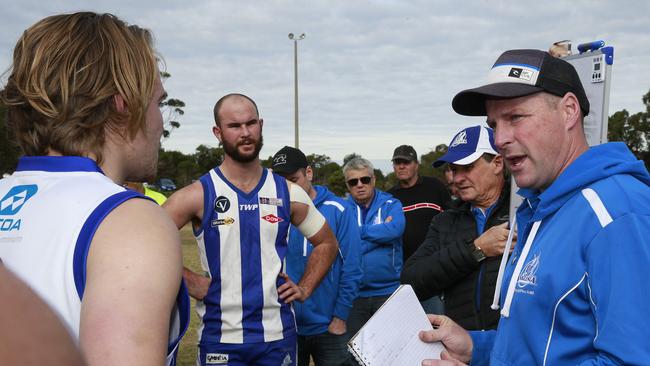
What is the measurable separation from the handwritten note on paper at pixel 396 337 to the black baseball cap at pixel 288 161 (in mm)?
3223

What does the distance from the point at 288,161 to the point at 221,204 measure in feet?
5.65

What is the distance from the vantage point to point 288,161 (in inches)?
208

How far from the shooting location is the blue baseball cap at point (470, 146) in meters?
3.14

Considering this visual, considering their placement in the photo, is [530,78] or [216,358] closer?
[530,78]

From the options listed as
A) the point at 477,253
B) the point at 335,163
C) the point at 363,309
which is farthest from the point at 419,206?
the point at 335,163

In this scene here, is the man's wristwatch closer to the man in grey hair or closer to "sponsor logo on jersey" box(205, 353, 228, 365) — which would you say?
"sponsor logo on jersey" box(205, 353, 228, 365)

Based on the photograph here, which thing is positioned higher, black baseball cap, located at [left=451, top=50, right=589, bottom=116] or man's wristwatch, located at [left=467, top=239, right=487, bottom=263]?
black baseball cap, located at [left=451, top=50, right=589, bottom=116]

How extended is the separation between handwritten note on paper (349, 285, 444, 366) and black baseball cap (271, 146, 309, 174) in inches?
127

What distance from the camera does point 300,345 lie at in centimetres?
493

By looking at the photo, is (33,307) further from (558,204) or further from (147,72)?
(558,204)

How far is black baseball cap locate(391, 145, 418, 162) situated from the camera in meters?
6.97

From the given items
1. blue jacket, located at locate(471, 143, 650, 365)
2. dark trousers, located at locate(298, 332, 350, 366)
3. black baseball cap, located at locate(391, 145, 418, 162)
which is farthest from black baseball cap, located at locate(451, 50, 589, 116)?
black baseball cap, located at locate(391, 145, 418, 162)

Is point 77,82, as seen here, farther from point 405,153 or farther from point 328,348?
point 405,153

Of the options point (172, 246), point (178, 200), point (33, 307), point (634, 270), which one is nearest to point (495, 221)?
point (634, 270)
